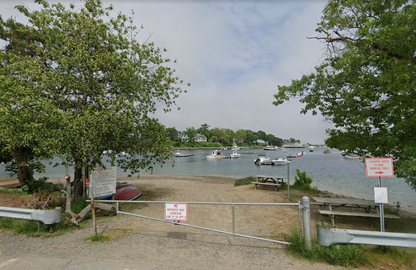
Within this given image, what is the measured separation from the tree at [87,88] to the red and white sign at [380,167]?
6859 mm

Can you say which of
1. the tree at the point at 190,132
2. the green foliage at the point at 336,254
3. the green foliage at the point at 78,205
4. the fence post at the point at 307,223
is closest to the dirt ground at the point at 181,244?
the green foliage at the point at 336,254

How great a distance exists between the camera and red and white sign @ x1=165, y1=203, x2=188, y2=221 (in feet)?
17.5

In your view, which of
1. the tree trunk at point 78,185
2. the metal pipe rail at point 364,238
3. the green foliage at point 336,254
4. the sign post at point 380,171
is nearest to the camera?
the metal pipe rail at point 364,238

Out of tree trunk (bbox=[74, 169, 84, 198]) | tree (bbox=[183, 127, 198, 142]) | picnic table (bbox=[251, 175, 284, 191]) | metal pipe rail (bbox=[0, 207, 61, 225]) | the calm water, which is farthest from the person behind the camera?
tree (bbox=[183, 127, 198, 142])

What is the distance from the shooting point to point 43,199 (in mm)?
6312

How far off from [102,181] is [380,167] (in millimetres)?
7981

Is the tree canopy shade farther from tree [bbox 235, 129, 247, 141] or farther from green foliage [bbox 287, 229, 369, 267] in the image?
tree [bbox 235, 129, 247, 141]

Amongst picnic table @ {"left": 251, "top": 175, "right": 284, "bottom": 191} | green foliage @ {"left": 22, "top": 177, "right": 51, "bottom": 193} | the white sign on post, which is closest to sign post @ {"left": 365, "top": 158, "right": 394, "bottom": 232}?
the white sign on post

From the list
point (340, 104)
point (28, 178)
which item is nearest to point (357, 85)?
point (340, 104)

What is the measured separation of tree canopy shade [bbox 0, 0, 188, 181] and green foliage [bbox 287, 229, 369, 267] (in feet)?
20.3

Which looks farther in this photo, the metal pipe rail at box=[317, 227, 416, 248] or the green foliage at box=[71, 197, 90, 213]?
the green foliage at box=[71, 197, 90, 213]

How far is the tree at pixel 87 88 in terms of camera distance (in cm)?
648

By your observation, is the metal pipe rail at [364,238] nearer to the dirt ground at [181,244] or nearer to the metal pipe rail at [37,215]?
the dirt ground at [181,244]

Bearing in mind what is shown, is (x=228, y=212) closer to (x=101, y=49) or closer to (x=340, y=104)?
(x=340, y=104)
